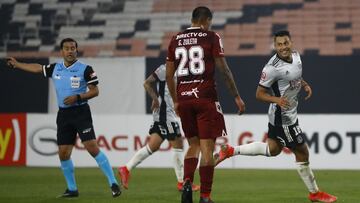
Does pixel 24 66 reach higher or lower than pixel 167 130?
higher

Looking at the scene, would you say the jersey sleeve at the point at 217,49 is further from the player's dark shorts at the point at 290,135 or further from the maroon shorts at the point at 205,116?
the player's dark shorts at the point at 290,135

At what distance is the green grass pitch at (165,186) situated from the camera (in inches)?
412

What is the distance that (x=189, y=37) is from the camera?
8898 millimetres

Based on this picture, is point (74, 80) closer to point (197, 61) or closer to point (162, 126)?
point (162, 126)

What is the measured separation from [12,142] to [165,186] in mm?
6162

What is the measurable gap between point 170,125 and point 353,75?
6.58 m

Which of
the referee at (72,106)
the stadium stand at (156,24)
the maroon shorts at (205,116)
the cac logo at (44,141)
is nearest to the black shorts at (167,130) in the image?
the referee at (72,106)

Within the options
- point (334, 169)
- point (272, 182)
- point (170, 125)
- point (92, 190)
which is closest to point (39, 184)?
point (92, 190)

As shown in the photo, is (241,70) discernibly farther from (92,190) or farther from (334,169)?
(92,190)

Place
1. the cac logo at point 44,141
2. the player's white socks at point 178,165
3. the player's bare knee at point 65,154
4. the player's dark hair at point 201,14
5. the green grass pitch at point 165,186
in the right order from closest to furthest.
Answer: the player's dark hair at point 201,14, the green grass pitch at point 165,186, the player's bare knee at point 65,154, the player's white socks at point 178,165, the cac logo at point 44,141

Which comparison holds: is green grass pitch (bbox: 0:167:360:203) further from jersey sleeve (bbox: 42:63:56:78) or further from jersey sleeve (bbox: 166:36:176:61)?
jersey sleeve (bbox: 166:36:176:61)

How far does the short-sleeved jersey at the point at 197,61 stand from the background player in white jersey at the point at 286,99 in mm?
1045

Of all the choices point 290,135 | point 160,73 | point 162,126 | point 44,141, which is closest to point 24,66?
point 160,73

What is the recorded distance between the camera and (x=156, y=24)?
23.0m
